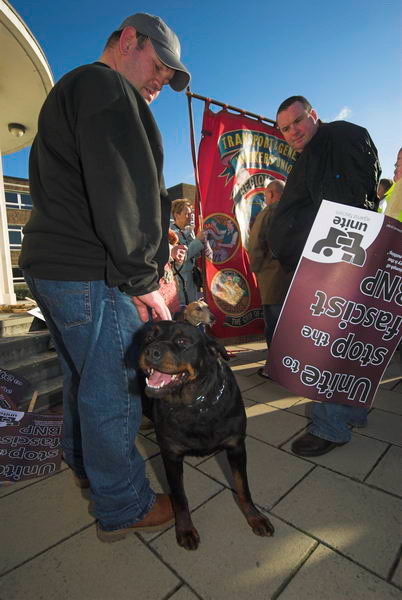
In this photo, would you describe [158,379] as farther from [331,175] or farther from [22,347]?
[22,347]

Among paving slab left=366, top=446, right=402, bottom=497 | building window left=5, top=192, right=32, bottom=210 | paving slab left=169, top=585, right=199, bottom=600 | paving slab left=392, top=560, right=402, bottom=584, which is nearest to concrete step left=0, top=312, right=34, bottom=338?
paving slab left=169, top=585, right=199, bottom=600

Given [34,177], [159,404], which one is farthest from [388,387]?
[34,177]

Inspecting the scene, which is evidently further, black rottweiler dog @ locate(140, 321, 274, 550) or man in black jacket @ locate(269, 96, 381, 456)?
man in black jacket @ locate(269, 96, 381, 456)

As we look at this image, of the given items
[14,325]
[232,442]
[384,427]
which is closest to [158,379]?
[232,442]

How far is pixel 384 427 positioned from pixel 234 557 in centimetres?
182

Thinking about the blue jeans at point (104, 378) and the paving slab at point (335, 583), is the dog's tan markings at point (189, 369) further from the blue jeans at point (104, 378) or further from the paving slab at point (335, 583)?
the paving slab at point (335, 583)

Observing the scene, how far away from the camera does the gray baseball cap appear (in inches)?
53.5

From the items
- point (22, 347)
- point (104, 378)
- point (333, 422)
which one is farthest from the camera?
point (22, 347)

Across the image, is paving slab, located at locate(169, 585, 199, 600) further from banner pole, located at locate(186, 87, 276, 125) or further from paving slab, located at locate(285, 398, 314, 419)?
banner pole, located at locate(186, 87, 276, 125)

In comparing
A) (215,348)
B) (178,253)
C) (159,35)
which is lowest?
(215,348)

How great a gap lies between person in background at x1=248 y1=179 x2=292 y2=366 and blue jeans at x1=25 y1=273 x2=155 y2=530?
8.11ft

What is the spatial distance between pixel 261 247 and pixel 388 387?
7.52 ft

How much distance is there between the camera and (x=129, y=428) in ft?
4.77

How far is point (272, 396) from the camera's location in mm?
3217
